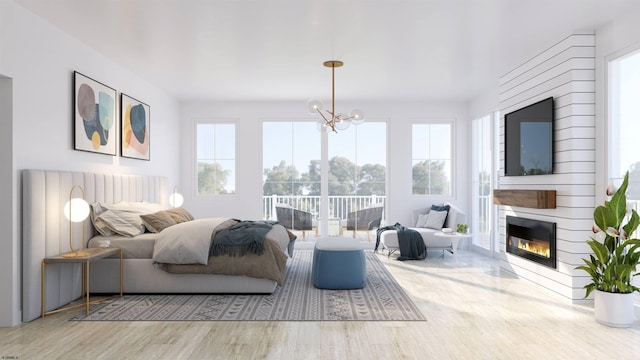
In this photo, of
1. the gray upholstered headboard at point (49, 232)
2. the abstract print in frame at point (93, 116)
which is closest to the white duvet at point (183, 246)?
the gray upholstered headboard at point (49, 232)

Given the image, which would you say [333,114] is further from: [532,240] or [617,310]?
[617,310]

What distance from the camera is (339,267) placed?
492 centimetres

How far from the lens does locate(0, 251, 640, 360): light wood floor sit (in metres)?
3.08

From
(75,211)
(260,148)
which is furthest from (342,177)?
(75,211)

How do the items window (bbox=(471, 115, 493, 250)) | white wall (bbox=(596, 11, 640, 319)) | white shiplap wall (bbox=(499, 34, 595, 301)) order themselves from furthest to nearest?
window (bbox=(471, 115, 493, 250)) < white shiplap wall (bbox=(499, 34, 595, 301)) < white wall (bbox=(596, 11, 640, 319))

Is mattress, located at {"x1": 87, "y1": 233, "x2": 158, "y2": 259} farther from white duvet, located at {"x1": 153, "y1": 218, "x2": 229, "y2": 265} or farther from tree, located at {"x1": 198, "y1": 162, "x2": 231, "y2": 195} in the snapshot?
tree, located at {"x1": 198, "y1": 162, "x2": 231, "y2": 195}

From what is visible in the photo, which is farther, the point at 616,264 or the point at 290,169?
the point at 290,169

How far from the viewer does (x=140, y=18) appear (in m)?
4.01

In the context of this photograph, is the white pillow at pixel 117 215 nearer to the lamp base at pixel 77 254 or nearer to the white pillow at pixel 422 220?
the lamp base at pixel 77 254

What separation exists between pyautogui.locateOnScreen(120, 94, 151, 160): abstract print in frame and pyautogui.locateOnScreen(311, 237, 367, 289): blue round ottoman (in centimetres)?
283

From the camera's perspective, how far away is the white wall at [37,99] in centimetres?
364

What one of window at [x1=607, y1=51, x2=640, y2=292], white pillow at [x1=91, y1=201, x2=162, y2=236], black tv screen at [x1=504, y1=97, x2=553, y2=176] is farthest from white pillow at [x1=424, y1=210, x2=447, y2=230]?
white pillow at [x1=91, y1=201, x2=162, y2=236]

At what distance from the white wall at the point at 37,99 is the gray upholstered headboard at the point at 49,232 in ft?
0.22

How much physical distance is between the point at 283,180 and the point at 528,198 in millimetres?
4396
